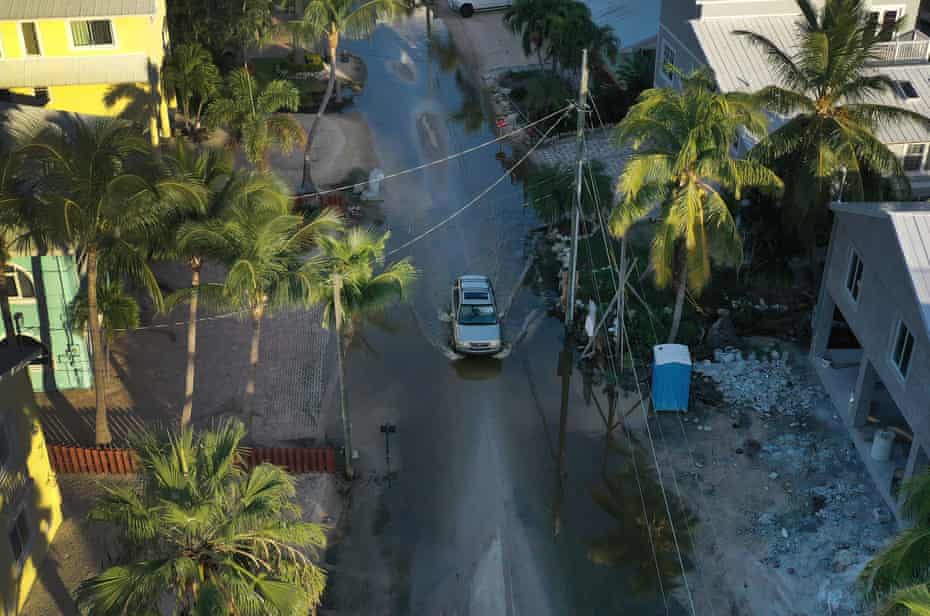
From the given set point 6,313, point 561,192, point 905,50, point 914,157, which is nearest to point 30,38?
point 6,313

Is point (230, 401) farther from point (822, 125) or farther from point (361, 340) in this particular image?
point (822, 125)

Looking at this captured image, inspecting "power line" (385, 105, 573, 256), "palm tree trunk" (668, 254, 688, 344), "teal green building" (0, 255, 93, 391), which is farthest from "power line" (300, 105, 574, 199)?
"teal green building" (0, 255, 93, 391)

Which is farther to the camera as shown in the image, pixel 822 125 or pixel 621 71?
pixel 621 71

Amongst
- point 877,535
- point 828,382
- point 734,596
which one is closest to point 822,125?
point 828,382

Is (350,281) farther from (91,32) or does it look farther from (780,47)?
(780,47)

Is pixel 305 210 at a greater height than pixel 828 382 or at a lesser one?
greater

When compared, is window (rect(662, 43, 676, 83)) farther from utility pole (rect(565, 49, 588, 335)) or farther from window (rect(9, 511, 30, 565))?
window (rect(9, 511, 30, 565))

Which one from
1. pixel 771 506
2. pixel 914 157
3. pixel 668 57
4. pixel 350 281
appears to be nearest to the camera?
pixel 350 281
